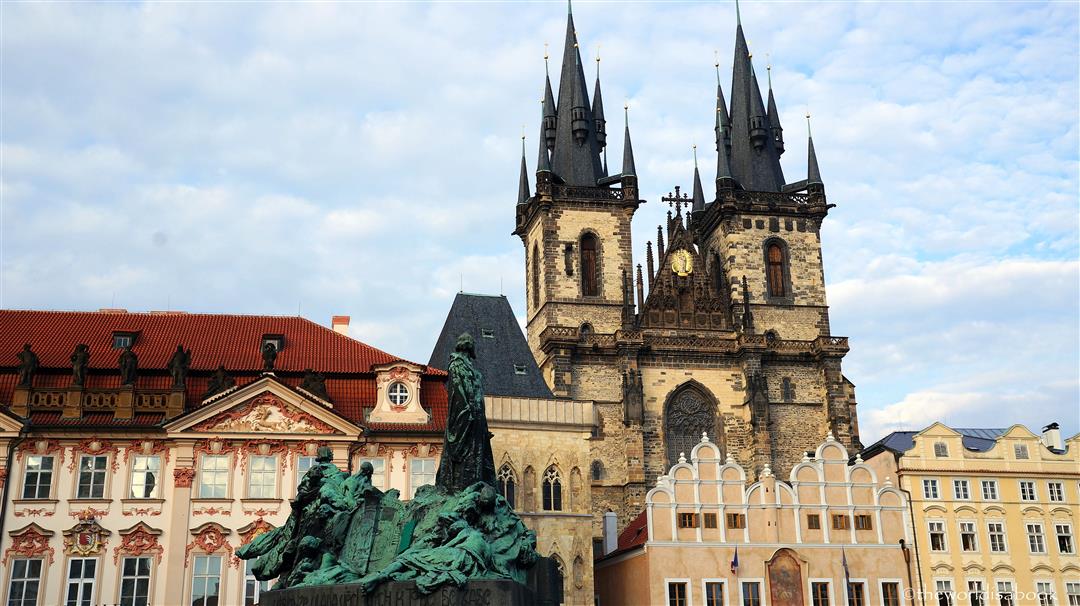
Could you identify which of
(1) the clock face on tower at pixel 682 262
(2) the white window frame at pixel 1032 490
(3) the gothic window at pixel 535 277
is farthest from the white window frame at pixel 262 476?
(1) the clock face on tower at pixel 682 262

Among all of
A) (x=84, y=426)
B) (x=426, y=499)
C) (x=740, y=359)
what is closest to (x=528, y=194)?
(x=740, y=359)

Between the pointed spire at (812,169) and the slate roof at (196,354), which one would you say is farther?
the pointed spire at (812,169)

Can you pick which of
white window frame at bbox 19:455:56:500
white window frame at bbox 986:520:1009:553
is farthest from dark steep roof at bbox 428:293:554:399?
white window frame at bbox 986:520:1009:553

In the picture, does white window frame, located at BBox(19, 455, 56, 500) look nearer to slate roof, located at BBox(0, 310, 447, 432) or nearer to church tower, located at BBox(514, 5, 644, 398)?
slate roof, located at BBox(0, 310, 447, 432)

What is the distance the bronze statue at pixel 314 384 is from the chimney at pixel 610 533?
13.8m

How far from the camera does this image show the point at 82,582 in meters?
26.0

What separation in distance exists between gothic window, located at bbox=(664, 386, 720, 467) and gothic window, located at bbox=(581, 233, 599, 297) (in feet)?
21.1

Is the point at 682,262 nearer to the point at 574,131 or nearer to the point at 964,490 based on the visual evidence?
the point at 574,131

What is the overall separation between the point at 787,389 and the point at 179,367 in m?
28.4

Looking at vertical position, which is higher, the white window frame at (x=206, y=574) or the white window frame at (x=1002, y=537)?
the white window frame at (x=1002, y=537)

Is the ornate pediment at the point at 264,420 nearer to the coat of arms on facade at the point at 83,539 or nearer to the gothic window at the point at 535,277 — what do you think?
the coat of arms on facade at the point at 83,539

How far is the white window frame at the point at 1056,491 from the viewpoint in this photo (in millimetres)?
36625

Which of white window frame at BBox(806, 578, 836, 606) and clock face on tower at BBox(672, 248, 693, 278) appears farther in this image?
clock face on tower at BBox(672, 248, 693, 278)

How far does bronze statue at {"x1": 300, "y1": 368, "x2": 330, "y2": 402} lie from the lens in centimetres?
2850
